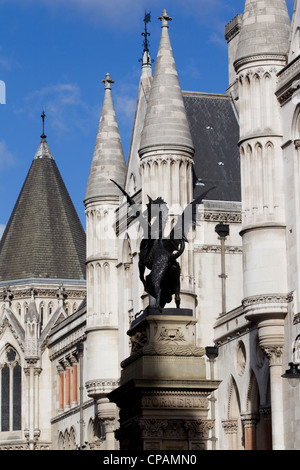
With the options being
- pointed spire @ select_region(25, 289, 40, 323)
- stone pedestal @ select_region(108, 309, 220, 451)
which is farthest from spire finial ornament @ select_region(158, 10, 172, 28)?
pointed spire @ select_region(25, 289, 40, 323)

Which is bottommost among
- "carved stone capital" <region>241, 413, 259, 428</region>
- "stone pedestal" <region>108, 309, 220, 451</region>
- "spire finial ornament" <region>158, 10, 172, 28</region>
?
"stone pedestal" <region>108, 309, 220, 451</region>

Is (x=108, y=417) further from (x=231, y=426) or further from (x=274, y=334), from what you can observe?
(x=274, y=334)

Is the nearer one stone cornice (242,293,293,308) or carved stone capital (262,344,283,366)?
stone cornice (242,293,293,308)

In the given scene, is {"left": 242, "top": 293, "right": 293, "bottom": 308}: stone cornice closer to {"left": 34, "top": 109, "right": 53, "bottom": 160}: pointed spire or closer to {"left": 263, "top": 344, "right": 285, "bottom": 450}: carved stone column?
{"left": 263, "top": 344, "right": 285, "bottom": 450}: carved stone column

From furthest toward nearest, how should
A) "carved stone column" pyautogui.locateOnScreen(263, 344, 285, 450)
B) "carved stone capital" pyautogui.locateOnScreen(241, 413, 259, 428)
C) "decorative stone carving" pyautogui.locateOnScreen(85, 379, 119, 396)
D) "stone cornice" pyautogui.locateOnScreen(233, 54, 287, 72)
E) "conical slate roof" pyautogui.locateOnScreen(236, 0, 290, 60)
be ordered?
1. "decorative stone carving" pyautogui.locateOnScreen(85, 379, 119, 396)
2. "carved stone capital" pyautogui.locateOnScreen(241, 413, 259, 428)
3. "conical slate roof" pyautogui.locateOnScreen(236, 0, 290, 60)
4. "stone cornice" pyautogui.locateOnScreen(233, 54, 287, 72)
5. "carved stone column" pyautogui.locateOnScreen(263, 344, 285, 450)

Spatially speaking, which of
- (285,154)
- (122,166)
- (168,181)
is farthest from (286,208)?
(122,166)

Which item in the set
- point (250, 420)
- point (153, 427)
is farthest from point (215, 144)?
point (153, 427)

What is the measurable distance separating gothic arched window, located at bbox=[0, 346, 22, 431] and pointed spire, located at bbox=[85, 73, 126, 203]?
3277cm

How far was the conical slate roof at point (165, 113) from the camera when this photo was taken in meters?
49.9

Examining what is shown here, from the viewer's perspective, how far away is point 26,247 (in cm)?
9606

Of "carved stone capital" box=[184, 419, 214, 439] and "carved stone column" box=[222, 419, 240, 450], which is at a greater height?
"carved stone column" box=[222, 419, 240, 450]

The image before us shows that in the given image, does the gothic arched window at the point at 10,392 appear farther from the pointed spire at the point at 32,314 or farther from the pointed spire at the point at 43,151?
the pointed spire at the point at 43,151

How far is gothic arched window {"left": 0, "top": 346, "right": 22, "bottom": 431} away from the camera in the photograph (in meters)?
88.8

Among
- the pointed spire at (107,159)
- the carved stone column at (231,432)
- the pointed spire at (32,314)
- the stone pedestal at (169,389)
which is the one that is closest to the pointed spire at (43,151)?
the pointed spire at (32,314)
